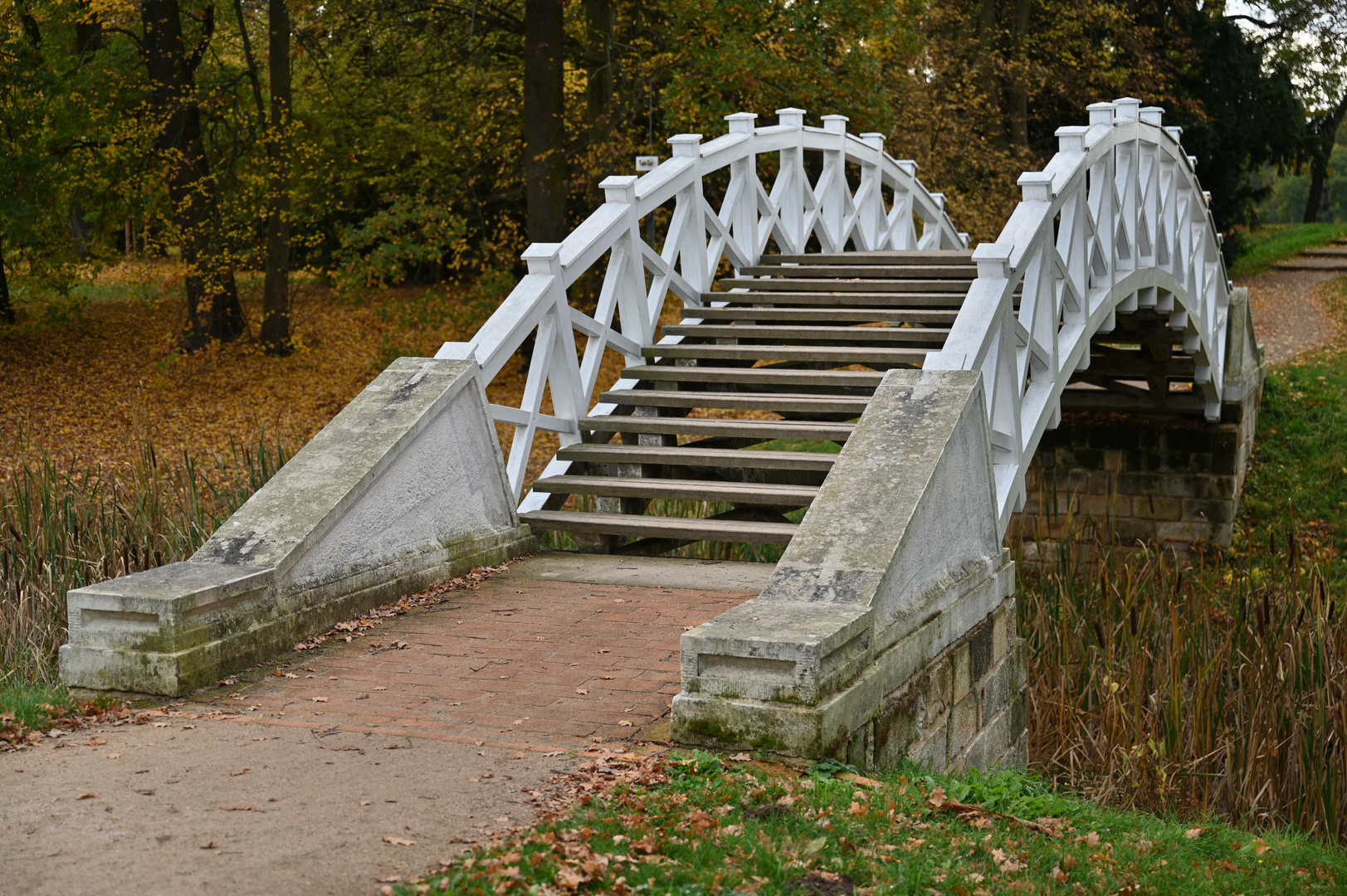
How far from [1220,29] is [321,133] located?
59.4 ft

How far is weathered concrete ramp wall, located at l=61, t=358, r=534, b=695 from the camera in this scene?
5.32 meters

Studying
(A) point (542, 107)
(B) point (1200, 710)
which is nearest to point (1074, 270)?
(B) point (1200, 710)

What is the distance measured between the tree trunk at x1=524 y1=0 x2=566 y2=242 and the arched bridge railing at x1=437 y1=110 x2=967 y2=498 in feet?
19.9

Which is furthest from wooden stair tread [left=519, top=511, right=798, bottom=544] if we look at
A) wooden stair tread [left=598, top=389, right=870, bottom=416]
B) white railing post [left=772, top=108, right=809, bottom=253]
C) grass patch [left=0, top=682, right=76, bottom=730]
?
white railing post [left=772, top=108, right=809, bottom=253]

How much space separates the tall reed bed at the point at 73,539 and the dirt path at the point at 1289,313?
1869cm

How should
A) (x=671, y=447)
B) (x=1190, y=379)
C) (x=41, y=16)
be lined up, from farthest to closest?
(x=41, y=16) → (x=1190, y=379) → (x=671, y=447)

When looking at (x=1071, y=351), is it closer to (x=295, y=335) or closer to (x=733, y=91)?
(x=733, y=91)

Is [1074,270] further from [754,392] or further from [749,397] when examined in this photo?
[749,397]

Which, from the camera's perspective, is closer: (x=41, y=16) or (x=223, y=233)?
(x=223, y=233)

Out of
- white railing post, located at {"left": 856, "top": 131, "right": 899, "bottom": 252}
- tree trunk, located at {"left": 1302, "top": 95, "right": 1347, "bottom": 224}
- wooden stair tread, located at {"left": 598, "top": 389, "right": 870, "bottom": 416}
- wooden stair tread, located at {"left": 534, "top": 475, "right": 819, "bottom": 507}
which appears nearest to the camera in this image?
wooden stair tread, located at {"left": 534, "top": 475, "right": 819, "bottom": 507}

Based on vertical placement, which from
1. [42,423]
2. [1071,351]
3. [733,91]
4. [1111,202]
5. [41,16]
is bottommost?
[42,423]

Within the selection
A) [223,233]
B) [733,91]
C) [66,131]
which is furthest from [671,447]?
[66,131]

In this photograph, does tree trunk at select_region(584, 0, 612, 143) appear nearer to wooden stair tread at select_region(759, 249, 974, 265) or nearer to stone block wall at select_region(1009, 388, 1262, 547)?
stone block wall at select_region(1009, 388, 1262, 547)

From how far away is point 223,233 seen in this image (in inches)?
811
